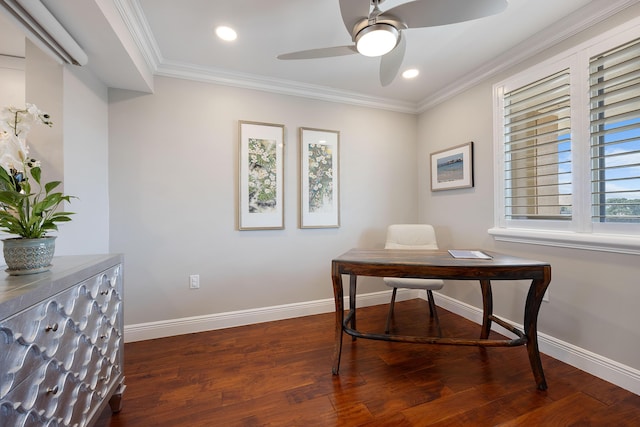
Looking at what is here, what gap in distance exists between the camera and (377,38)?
4.67ft

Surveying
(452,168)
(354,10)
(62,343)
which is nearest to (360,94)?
(452,168)

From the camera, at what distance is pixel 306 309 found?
2.76m

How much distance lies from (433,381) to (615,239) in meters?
1.46

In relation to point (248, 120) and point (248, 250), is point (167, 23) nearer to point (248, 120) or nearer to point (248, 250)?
point (248, 120)

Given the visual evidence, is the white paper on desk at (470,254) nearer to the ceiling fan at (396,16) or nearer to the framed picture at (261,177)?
the ceiling fan at (396,16)

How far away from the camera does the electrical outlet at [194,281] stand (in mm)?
2391

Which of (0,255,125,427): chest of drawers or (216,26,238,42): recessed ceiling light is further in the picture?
(216,26,238,42): recessed ceiling light

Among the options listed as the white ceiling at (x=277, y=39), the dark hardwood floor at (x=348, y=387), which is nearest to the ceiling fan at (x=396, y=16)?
the white ceiling at (x=277, y=39)

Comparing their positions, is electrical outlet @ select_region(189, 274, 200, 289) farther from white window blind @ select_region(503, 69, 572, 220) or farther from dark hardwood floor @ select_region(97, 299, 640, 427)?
white window blind @ select_region(503, 69, 572, 220)

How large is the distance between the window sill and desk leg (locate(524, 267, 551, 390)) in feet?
1.51

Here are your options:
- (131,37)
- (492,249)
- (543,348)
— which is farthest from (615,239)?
(131,37)

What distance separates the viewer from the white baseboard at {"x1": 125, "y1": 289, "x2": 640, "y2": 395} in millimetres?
1649

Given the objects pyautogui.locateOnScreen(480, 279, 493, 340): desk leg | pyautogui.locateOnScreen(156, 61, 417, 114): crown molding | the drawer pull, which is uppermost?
pyautogui.locateOnScreen(156, 61, 417, 114): crown molding

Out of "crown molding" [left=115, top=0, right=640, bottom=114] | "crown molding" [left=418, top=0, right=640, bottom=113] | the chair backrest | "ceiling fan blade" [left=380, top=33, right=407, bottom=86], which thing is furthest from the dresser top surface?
"crown molding" [left=418, top=0, right=640, bottom=113]
